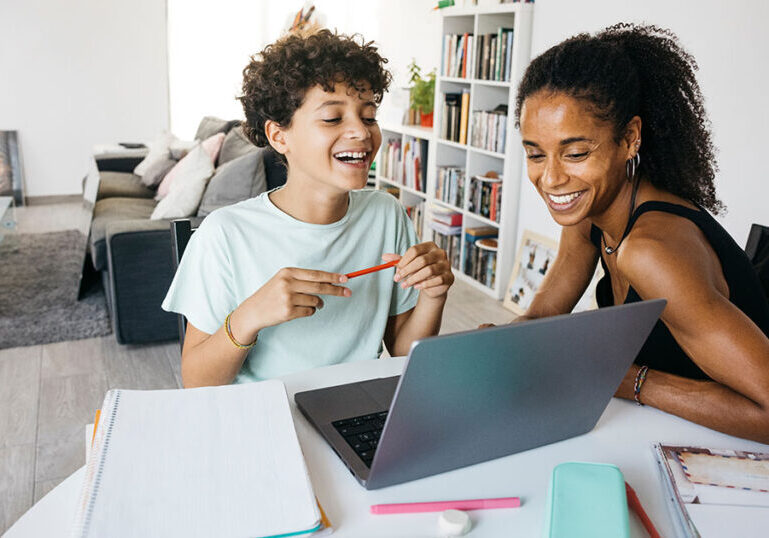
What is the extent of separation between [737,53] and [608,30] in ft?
4.70

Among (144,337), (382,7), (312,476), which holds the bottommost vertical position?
(144,337)

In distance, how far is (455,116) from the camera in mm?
4094

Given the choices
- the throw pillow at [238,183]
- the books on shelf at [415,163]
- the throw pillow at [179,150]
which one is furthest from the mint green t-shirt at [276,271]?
the throw pillow at [179,150]

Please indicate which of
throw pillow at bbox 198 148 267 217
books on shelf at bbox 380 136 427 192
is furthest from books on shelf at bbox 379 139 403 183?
throw pillow at bbox 198 148 267 217

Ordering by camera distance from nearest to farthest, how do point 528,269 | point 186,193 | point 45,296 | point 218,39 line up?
point 186,193 → point 528,269 → point 45,296 → point 218,39

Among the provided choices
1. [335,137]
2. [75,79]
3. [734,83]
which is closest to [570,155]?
[335,137]

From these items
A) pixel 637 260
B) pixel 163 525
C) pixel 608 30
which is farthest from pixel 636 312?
pixel 608 30

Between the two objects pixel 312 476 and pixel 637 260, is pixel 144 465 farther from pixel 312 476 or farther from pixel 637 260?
pixel 637 260

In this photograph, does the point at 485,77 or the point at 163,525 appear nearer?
the point at 163,525

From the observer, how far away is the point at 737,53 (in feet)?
8.19

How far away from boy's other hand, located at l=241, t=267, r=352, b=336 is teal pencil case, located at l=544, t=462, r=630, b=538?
1.38 feet

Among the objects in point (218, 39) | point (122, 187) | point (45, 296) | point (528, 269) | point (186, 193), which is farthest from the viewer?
point (218, 39)

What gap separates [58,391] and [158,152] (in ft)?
7.57

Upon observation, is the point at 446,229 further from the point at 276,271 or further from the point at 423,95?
the point at 276,271
